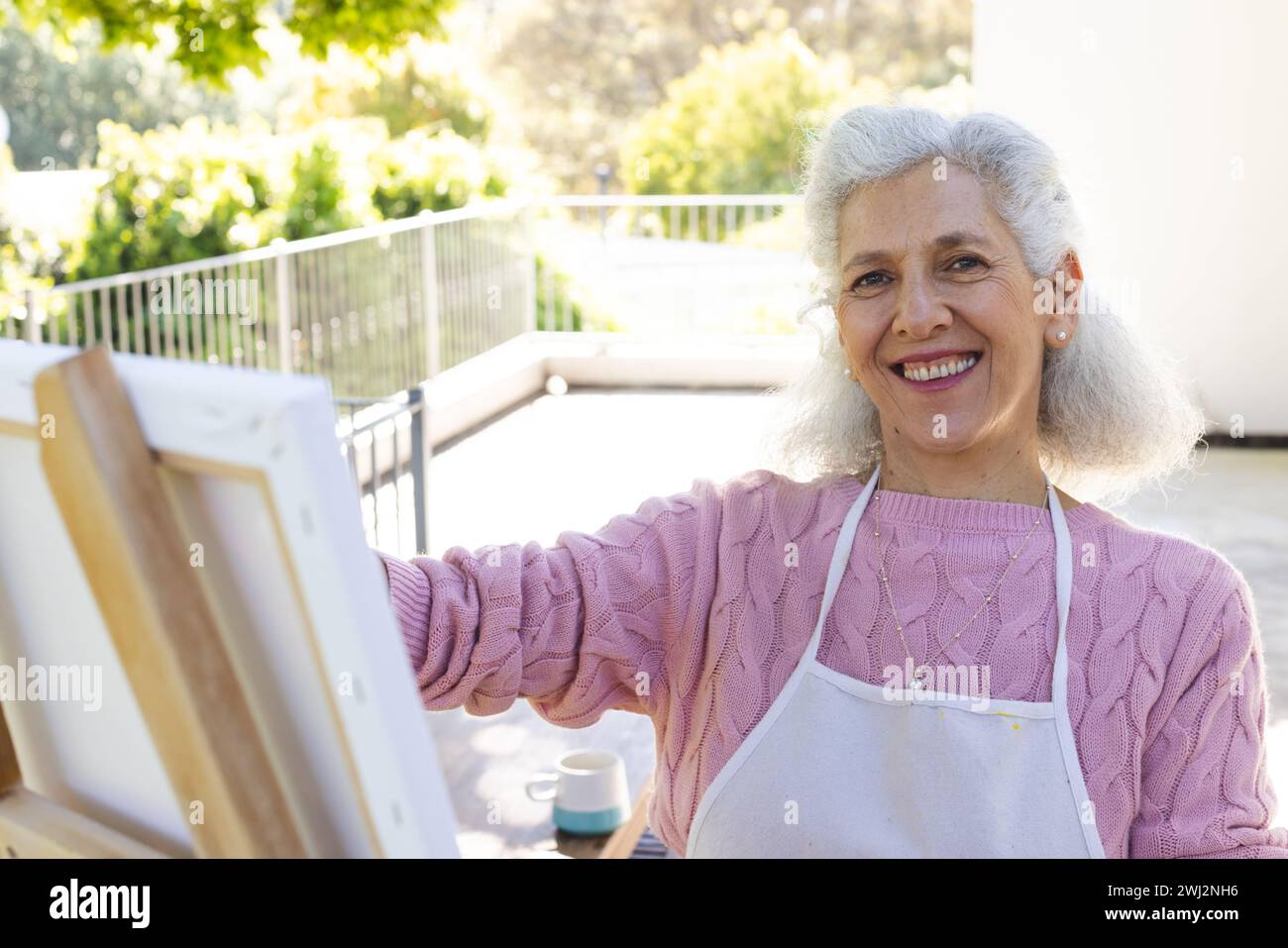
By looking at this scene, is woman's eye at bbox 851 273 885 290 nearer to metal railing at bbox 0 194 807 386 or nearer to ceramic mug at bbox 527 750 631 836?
ceramic mug at bbox 527 750 631 836

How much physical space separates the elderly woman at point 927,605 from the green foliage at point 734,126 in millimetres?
18230

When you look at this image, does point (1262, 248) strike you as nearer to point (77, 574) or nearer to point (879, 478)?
point (879, 478)

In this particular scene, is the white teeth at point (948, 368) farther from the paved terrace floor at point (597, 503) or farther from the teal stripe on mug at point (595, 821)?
the teal stripe on mug at point (595, 821)

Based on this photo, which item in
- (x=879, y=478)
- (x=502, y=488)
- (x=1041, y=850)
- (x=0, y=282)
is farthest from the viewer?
(x=0, y=282)

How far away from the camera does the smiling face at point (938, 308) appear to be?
152 cm

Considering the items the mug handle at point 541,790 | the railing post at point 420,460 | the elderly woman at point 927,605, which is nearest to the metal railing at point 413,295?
the railing post at point 420,460

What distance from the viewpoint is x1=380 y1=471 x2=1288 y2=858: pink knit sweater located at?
142cm

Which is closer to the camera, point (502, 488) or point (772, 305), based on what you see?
point (502, 488)

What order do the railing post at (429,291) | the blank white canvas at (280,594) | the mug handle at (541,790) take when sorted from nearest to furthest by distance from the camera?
the blank white canvas at (280,594), the mug handle at (541,790), the railing post at (429,291)

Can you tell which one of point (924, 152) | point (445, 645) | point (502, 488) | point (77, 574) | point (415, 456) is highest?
point (924, 152)

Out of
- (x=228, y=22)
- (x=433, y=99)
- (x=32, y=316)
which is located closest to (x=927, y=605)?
(x=32, y=316)

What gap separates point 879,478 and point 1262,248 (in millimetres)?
6321

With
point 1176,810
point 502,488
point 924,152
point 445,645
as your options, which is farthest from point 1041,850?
point 502,488

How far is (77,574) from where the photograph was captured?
754mm
